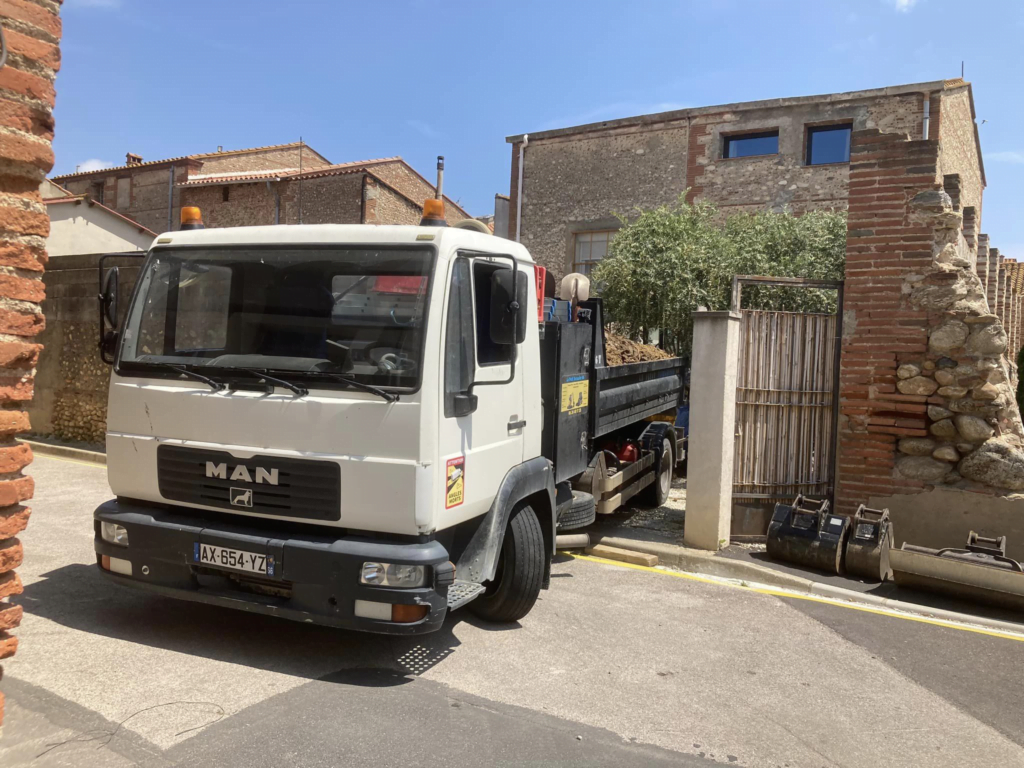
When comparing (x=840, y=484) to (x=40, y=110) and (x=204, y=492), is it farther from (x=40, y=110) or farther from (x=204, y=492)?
(x=40, y=110)

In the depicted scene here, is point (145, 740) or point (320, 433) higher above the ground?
point (320, 433)

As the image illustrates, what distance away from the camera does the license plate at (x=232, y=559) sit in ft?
12.9

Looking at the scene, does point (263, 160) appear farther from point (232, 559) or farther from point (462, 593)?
point (462, 593)

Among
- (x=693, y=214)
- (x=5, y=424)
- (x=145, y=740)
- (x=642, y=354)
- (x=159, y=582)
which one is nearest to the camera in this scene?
(x=5, y=424)

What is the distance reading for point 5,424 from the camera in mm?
2373

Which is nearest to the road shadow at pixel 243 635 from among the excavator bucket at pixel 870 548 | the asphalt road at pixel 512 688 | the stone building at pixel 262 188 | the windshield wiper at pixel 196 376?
the asphalt road at pixel 512 688

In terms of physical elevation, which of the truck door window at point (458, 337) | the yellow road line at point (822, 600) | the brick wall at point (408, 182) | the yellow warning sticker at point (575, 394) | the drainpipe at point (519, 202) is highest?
the brick wall at point (408, 182)

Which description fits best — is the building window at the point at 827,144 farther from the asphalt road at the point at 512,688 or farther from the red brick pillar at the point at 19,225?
the red brick pillar at the point at 19,225

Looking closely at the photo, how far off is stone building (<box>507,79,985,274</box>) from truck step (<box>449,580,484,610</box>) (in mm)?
14791

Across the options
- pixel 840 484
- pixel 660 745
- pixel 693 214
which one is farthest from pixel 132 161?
pixel 660 745

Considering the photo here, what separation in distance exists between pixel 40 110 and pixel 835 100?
60.8 ft

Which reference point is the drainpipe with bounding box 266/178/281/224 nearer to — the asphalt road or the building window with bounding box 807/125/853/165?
the building window with bounding box 807/125/853/165

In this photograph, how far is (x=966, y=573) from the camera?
5848mm

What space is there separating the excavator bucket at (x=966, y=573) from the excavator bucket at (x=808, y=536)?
0.49 m
